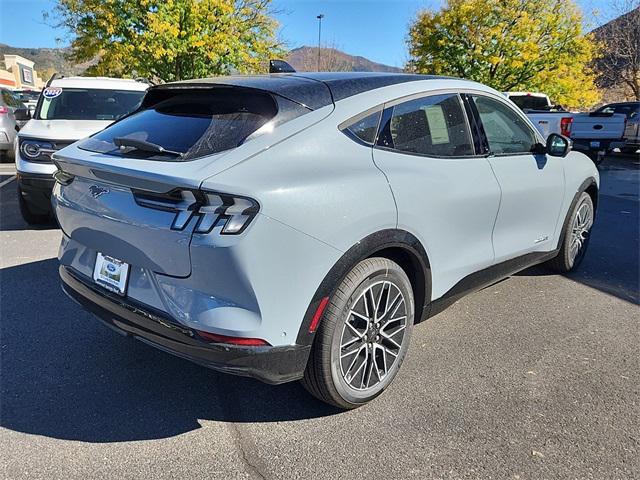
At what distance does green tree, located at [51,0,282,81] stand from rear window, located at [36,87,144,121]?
7003 millimetres

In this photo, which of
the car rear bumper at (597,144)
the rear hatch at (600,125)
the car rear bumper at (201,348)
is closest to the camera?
the car rear bumper at (201,348)

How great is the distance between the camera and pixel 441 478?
2.18 m

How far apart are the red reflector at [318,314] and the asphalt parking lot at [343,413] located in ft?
1.96

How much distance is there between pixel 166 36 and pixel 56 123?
813cm

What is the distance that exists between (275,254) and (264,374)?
1.86 feet

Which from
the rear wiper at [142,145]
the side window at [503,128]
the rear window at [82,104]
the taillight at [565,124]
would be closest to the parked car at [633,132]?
the taillight at [565,124]

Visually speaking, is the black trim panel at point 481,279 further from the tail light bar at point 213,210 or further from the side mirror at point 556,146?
the tail light bar at point 213,210

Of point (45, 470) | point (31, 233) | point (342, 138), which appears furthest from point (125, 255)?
point (31, 233)

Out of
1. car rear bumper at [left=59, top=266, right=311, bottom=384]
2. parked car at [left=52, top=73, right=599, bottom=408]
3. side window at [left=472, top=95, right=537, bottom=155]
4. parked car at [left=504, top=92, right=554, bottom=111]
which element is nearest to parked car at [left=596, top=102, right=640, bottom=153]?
parked car at [left=504, top=92, right=554, bottom=111]

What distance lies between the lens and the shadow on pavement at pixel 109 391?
2506 mm

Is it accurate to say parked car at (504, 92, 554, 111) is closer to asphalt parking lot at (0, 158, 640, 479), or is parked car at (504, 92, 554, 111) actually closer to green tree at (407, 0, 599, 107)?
green tree at (407, 0, 599, 107)

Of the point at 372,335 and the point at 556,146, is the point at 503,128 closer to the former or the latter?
the point at 556,146

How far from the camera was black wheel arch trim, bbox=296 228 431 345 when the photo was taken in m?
2.26

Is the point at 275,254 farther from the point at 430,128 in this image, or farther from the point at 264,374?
the point at 430,128
